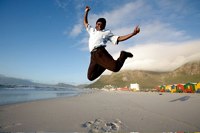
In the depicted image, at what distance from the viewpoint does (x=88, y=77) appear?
5.53m

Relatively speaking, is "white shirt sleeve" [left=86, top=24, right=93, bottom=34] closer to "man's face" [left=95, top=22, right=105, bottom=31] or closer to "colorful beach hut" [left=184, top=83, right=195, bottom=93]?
"man's face" [left=95, top=22, right=105, bottom=31]

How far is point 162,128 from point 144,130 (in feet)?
1.70

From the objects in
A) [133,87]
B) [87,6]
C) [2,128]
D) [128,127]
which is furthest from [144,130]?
[133,87]

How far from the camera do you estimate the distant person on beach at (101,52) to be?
503 cm

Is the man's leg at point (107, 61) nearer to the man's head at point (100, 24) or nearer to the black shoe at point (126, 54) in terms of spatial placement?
the black shoe at point (126, 54)

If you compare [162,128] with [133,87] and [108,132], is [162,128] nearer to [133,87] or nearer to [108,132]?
[108,132]

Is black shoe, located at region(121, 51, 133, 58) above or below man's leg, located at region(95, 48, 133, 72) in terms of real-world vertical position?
above

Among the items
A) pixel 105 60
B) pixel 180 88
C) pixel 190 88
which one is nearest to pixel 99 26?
pixel 105 60

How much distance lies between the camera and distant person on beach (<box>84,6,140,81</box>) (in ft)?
16.5

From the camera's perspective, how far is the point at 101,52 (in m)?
5.07

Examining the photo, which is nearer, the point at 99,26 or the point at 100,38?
the point at 100,38

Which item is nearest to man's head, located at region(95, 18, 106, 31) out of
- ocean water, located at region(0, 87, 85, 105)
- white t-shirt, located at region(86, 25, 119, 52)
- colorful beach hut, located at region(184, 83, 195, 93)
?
white t-shirt, located at region(86, 25, 119, 52)

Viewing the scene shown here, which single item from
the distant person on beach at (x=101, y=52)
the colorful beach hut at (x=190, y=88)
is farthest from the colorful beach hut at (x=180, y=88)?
the distant person on beach at (x=101, y=52)

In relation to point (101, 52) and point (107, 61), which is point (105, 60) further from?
point (101, 52)
